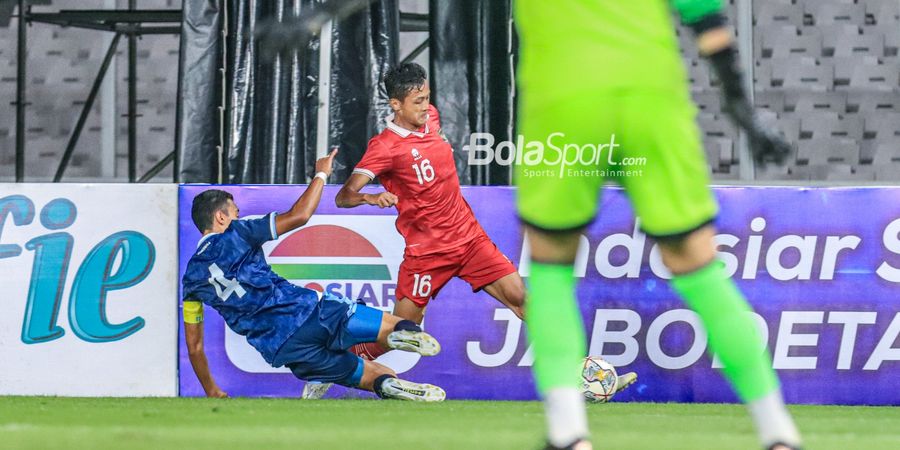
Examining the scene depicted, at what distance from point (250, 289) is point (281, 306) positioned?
20 centimetres

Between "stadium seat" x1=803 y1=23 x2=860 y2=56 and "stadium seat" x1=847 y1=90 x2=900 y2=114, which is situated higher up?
"stadium seat" x1=803 y1=23 x2=860 y2=56

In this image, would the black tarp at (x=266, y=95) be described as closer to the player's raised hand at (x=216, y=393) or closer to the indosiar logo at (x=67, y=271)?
the indosiar logo at (x=67, y=271)

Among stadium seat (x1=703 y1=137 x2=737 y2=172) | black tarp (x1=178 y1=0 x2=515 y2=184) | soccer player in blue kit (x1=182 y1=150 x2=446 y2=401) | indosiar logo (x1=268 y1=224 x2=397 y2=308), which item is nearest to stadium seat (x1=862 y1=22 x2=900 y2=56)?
stadium seat (x1=703 y1=137 x2=737 y2=172)

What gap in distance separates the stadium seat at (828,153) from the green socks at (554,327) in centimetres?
796

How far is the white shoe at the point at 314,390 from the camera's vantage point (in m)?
7.59

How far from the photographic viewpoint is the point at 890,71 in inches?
441

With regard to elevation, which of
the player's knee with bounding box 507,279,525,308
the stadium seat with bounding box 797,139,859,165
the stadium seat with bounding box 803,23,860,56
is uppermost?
the stadium seat with bounding box 803,23,860,56

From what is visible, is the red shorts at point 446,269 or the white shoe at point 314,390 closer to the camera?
the red shorts at point 446,269

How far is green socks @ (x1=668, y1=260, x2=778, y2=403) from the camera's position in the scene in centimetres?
349

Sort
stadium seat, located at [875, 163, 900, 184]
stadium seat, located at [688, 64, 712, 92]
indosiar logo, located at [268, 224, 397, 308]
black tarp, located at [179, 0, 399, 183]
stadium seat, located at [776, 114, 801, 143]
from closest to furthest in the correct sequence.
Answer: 1. indosiar logo, located at [268, 224, 397, 308]
2. black tarp, located at [179, 0, 399, 183]
3. stadium seat, located at [875, 163, 900, 184]
4. stadium seat, located at [776, 114, 801, 143]
5. stadium seat, located at [688, 64, 712, 92]

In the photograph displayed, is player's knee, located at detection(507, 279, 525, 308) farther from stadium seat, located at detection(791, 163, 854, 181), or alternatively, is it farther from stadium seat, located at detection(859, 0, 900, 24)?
stadium seat, located at detection(859, 0, 900, 24)

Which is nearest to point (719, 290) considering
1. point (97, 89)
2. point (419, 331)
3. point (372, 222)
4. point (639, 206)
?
point (639, 206)

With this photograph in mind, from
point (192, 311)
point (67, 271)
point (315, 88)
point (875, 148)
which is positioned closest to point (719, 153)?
point (875, 148)

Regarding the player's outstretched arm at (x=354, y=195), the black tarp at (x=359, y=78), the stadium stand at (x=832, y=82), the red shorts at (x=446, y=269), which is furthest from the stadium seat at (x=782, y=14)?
the player's outstretched arm at (x=354, y=195)
